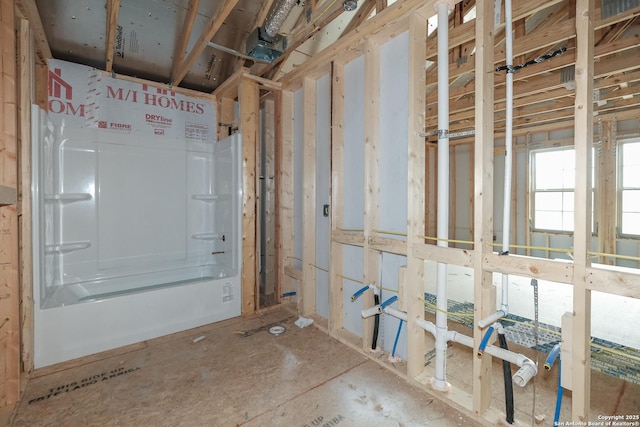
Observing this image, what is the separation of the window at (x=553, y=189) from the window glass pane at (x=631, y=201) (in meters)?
0.67

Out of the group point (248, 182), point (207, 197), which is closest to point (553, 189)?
point (248, 182)

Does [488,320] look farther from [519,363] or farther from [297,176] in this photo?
[297,176]

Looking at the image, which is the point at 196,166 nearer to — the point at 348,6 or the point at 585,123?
the point at 348,6

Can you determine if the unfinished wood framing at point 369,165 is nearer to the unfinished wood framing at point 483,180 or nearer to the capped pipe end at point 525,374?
the unfinished wood framing at point 483,180

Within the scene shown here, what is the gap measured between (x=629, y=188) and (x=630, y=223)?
0.56 meters

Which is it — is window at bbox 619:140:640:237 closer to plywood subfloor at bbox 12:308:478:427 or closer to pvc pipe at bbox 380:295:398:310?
pvc pipe at bbox 380:295:398:310

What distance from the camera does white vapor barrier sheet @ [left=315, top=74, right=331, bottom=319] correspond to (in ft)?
9.21

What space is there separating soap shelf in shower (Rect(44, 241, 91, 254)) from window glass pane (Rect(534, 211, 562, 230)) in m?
7.12

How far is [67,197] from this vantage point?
2.76 meters

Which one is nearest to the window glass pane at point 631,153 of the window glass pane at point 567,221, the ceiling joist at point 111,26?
the window glass pane at point 567,221

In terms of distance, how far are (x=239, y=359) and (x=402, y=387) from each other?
1.19m

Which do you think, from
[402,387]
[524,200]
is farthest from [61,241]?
[524,200]

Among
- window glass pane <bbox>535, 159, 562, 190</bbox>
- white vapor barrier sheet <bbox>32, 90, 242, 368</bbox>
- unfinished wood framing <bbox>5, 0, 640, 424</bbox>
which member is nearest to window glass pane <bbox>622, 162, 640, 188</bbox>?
window glass pane <bbox>535, 159, 562, 190</bbox>

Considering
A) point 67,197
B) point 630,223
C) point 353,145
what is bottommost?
point 630,223
